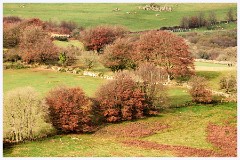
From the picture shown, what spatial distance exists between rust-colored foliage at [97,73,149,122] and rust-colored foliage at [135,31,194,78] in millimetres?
16037

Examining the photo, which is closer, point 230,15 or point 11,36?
point 11,36

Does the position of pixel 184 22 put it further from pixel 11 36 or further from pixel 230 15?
pixel 11 36

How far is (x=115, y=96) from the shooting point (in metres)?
53.9

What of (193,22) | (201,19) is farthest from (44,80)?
(201,19)

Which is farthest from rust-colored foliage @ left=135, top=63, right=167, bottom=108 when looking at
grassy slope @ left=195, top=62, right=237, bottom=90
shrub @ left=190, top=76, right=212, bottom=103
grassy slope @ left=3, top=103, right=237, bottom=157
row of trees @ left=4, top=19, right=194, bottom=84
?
grassy slope @ left=195, top=62, right=237, bottom=90

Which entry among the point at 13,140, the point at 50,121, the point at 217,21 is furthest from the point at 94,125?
the point at 217,21

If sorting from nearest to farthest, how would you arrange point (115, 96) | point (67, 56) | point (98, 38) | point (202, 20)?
1. point (115, 96)
2. point (67, 56)
3. point (98, 38)
4. point (202, 20)

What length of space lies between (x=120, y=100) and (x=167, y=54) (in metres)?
19.9

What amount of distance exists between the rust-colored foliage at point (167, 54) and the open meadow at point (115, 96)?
162mm

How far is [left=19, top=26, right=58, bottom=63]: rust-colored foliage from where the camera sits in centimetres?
7919

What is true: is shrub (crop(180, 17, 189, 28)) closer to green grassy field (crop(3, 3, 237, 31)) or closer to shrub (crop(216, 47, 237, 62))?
green grassy field (crop(3, 3, 237, 31))

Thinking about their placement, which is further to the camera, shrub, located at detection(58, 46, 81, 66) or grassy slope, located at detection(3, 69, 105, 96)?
shrub, located at detection(58, 46, 81, 66)

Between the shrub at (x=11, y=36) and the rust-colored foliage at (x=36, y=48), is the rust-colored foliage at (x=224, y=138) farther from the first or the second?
the shrub at (x=11, y=36)

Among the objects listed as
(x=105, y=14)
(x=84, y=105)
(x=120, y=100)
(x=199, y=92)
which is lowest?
(x=84, y=105)
